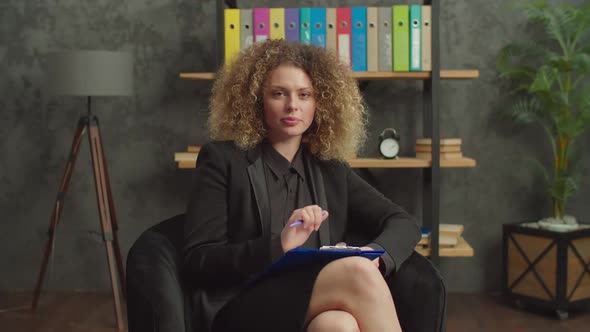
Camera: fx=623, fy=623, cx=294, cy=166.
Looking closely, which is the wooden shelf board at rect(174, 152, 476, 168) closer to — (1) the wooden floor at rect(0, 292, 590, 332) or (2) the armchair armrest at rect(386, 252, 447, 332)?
(1) the wooden floor at rect(0, 292, 590, 332)

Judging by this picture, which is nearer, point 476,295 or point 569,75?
point 569,75

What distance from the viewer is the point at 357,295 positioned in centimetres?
154

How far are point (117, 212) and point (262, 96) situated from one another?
1937 millimetres

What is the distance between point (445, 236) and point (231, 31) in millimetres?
1490

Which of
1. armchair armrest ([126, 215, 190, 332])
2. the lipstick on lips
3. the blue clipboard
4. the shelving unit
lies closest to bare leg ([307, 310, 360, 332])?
the blue clipboard

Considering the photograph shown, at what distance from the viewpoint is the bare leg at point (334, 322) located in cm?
148

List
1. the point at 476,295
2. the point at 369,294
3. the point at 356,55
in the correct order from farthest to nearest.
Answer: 1. the point at 476,295
2. the point at 356,55
3. the point at 369,294

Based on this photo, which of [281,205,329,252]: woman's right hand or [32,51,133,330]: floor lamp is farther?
[32,51,133,330]: floor lamp

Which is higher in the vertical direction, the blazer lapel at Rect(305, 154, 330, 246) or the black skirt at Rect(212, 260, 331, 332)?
the blazer lapel at Rect(305, 154, 330, 246)

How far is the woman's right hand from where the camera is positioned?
1.63 meters

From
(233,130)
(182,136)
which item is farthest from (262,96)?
(182,136)

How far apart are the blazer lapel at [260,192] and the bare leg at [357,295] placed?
1.05 feet

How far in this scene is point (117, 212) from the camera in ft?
11.9

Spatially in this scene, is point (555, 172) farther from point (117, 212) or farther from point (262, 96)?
point (117, 212)
